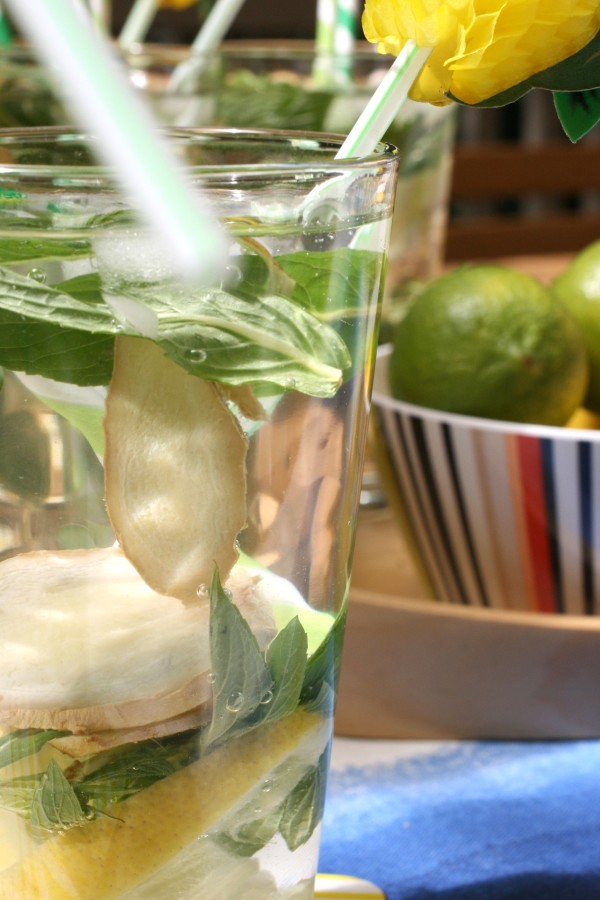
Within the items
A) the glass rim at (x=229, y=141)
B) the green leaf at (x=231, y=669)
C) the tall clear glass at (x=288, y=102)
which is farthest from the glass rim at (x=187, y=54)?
the green leaf at (x=231, y=669)

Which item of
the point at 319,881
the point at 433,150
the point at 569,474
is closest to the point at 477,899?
the point at 319,881

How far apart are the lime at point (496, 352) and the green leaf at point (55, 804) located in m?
0.23

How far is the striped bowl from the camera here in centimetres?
38

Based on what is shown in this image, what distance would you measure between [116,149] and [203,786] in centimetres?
14

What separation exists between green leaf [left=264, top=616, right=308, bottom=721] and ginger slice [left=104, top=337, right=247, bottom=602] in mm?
22

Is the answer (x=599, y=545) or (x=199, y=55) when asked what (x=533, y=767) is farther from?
(x=199, y=55)

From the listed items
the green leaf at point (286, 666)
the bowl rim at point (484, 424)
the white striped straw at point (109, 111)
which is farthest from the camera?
the bowl rim at point (484, 424)

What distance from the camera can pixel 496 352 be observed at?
1.29ft

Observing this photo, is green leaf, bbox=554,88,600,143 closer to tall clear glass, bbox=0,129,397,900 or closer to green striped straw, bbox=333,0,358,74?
tall clear glass, bbox=0,129,397,900

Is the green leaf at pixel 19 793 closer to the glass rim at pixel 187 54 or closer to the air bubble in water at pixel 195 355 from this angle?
the air bubble in water at pixel 195 355

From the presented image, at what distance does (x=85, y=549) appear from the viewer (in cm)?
20

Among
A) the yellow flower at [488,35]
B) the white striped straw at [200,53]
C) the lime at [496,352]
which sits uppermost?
the white striped straw at [200,53]

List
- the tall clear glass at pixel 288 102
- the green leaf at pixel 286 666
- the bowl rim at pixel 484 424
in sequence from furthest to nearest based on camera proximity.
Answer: the tall clear glass at pixel 288 102 → the bowl rim at pixel 484 424 → the green leaf at pixel 286 666

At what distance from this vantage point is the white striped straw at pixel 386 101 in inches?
8.3
